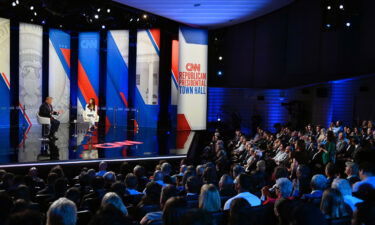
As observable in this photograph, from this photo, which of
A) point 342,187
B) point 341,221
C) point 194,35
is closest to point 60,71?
point 194,35

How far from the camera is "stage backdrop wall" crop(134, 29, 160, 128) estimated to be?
578 inches

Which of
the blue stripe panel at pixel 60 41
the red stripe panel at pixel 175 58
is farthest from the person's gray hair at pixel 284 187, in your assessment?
the blue stripe panel at pixel 60 41

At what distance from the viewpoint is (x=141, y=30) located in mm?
14914

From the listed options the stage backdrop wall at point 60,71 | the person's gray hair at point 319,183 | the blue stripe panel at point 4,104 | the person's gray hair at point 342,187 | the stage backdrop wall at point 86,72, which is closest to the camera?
the person's gray hair at point 342,187

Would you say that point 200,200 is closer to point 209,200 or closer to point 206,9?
point 209,200

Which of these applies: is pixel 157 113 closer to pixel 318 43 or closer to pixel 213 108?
pixel 213 108

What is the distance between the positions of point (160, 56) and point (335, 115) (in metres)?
6.90

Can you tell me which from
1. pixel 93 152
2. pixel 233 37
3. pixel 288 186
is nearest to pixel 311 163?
pixel 288 186

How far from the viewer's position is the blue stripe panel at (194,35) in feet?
47.0

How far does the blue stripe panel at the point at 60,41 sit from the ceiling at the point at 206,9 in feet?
14.2

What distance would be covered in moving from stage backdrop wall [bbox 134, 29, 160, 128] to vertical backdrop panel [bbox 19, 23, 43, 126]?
12.1ft

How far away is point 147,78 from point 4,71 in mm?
5011

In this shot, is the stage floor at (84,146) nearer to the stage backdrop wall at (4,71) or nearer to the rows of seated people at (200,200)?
the stage backdrop wall at (4,71)

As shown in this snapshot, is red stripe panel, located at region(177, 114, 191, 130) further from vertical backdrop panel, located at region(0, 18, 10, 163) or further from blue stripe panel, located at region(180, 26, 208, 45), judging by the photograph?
vertical backdrop panel, located at region(0, 18, 10, 163)
